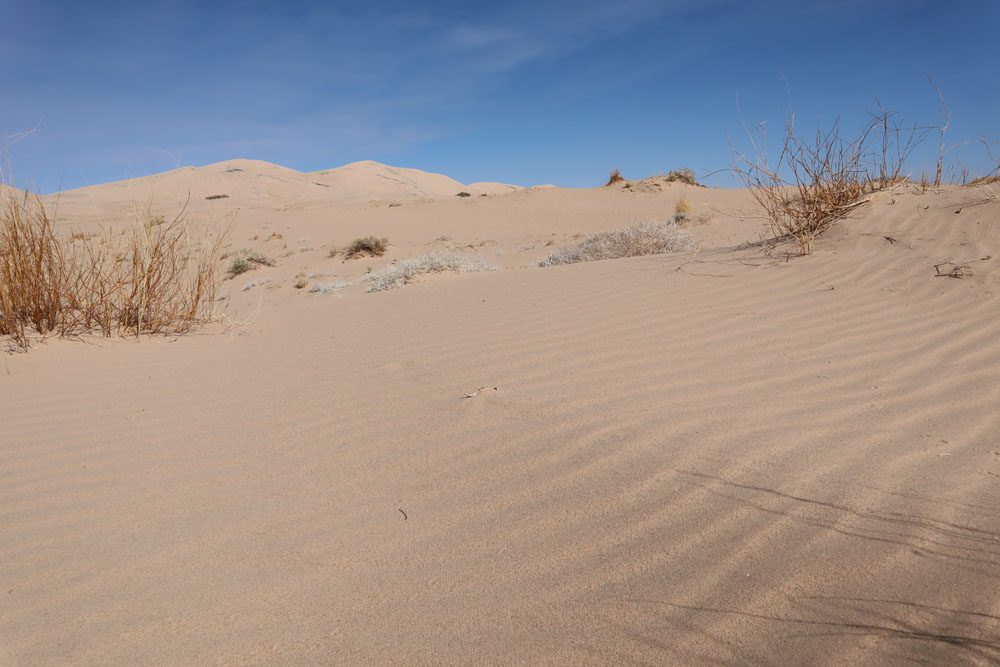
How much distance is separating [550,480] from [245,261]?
37.4 feet

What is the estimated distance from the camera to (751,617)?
4.80 ft

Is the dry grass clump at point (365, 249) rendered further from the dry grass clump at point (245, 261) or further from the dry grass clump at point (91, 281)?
the dry grass clump at point (91, 281)

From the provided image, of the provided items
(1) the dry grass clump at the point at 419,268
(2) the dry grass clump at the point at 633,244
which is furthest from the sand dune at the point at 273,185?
(2) the dry grass clump at the point at 633,244

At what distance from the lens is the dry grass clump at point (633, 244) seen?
8.21 metres

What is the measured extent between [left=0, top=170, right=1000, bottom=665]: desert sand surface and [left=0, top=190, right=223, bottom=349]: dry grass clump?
343mm

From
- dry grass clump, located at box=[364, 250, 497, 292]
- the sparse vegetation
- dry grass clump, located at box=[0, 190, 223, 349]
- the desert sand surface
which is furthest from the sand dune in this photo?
the desert sand surface

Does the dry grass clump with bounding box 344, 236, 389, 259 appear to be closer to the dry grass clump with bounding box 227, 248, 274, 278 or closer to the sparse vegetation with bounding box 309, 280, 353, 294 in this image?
the dry grass clump with bounding box 227, 248, 274, 278

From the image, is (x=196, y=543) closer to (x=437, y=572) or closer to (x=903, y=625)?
(x=437, y=572)

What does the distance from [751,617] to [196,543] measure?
1768 mm

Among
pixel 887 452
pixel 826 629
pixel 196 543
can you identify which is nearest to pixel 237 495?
pixel 196 543

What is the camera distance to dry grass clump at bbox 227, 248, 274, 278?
11.9 meters

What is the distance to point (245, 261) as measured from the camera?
12203 mm

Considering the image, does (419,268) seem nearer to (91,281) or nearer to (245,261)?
(91,281)

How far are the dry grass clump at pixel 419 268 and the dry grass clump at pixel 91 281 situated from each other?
9.00 ft
